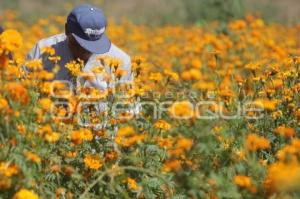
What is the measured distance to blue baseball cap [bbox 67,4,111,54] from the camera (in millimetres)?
3301

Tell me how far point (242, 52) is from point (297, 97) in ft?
11.0

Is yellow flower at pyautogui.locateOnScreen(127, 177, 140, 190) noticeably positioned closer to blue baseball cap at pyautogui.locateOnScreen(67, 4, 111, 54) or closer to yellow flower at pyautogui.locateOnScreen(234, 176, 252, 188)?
yellow flower at pyautogui.locateOnScreen(234, 176, 252, 188)

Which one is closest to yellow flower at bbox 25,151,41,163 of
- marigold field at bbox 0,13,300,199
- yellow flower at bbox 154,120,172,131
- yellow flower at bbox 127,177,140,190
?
marigold field at bbox 0,13,300,199

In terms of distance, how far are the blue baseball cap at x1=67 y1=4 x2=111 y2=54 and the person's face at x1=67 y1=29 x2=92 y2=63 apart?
5cm

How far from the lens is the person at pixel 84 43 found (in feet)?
10.9

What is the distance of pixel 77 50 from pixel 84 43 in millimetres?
161

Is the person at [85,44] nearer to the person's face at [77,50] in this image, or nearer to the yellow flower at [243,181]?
the person's face at [77,50]

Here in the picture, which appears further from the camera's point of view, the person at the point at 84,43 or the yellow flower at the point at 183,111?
the person at the point at 84,43

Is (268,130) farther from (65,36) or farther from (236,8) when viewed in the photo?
(236,8)

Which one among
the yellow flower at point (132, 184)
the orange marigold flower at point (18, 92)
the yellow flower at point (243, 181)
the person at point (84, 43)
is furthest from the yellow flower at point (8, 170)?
the person at point (84, 43)

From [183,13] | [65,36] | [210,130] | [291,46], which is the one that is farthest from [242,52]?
[183,13]

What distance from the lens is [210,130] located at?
8.02 ft

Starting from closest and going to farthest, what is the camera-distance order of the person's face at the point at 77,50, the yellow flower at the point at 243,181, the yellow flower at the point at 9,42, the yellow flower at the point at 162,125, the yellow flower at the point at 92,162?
the yellow flower at the point at 243,181
the yellow flower at the point at 9,42
the yellow flower at the point at 92,162
the yellow flower at the point at 162,125
the person's face at the point at 77,50

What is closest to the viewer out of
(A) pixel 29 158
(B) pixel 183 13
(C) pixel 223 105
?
(A) pixel 29 158
